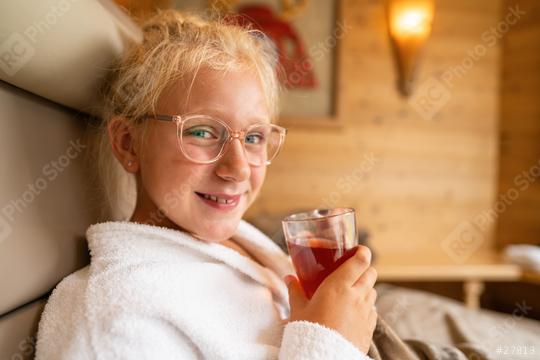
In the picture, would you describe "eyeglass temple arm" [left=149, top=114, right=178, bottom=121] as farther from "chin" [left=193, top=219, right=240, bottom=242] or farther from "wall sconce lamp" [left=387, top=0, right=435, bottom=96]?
"wall sconce lamp" [left=387, top=0, right=435, bottom=96]

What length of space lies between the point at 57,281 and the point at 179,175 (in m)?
0.26

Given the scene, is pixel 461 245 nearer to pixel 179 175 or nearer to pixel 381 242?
pixel 381 242

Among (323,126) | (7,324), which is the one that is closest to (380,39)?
(323,126)

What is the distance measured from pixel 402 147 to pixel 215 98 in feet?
7.17

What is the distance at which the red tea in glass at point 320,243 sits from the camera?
741mm

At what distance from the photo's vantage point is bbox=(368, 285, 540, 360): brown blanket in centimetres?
86

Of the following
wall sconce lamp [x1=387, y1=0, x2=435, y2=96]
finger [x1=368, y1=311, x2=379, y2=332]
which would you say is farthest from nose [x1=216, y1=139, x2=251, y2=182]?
wall sconce lamp [x1=387, y1=0, x2=435, y2=96]

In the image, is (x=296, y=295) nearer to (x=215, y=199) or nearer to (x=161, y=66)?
(x=215, y=199)

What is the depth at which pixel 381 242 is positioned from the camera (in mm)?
2746

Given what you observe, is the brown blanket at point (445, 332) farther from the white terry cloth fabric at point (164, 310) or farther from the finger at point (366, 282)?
the white terry cloth fabric at point (164, 310)

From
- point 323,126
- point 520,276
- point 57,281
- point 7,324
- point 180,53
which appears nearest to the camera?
point 7,324

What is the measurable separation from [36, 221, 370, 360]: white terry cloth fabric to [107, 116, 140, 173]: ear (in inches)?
5.8

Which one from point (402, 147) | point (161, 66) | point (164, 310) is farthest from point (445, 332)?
point (402, 147)

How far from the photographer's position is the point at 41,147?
0.67 metres
